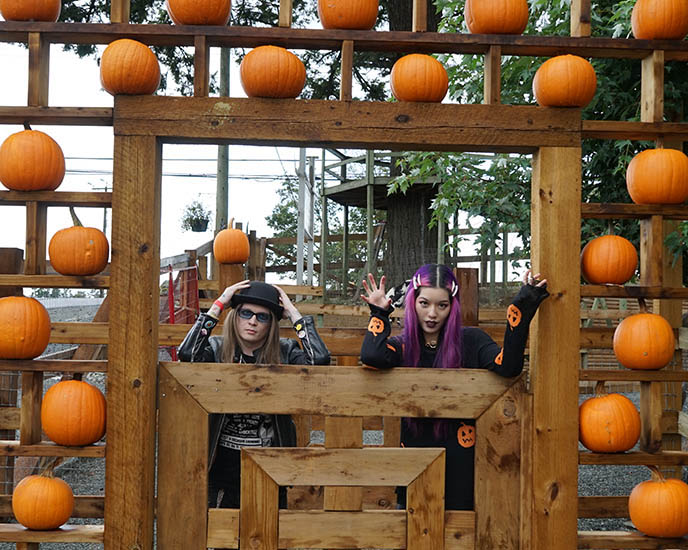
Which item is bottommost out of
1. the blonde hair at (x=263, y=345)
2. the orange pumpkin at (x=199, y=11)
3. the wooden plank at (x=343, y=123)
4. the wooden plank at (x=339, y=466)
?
the wooden plank at (x=339, y=466)

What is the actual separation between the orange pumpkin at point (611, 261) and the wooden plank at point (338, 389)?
0.68 meters

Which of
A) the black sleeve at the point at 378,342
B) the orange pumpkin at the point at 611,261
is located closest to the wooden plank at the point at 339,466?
the black sleeve at the point at 378,342

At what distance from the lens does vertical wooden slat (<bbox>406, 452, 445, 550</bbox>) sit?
10.1 feet

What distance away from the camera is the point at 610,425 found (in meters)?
3.14

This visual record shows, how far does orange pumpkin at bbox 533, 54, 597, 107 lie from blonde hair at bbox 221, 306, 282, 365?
1.62m

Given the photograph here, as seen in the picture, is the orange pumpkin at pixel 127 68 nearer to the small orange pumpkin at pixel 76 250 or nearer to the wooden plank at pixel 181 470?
the small orange pumpkin at pixel 76 250

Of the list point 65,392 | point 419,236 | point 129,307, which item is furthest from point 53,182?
point 419,236

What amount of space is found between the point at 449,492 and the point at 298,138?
5.70 feet

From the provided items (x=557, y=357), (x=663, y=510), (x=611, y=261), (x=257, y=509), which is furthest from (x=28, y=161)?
(x=663, y=510)

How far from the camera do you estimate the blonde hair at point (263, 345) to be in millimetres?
3455

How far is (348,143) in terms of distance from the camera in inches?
125

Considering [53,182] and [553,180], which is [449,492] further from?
[53,182]

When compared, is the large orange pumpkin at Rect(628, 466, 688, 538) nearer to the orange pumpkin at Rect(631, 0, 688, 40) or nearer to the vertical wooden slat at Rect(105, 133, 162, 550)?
the orange pumpkin at Rect(631, 0, 688, 40)

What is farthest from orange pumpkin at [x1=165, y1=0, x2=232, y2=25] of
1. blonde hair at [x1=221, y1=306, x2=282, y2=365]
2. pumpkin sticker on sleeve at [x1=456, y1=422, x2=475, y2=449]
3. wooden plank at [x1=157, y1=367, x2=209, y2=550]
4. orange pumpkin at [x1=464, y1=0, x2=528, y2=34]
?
pumpkin sticker on sleeve at [x1=456, y1=422, x2=475, y2=449]
